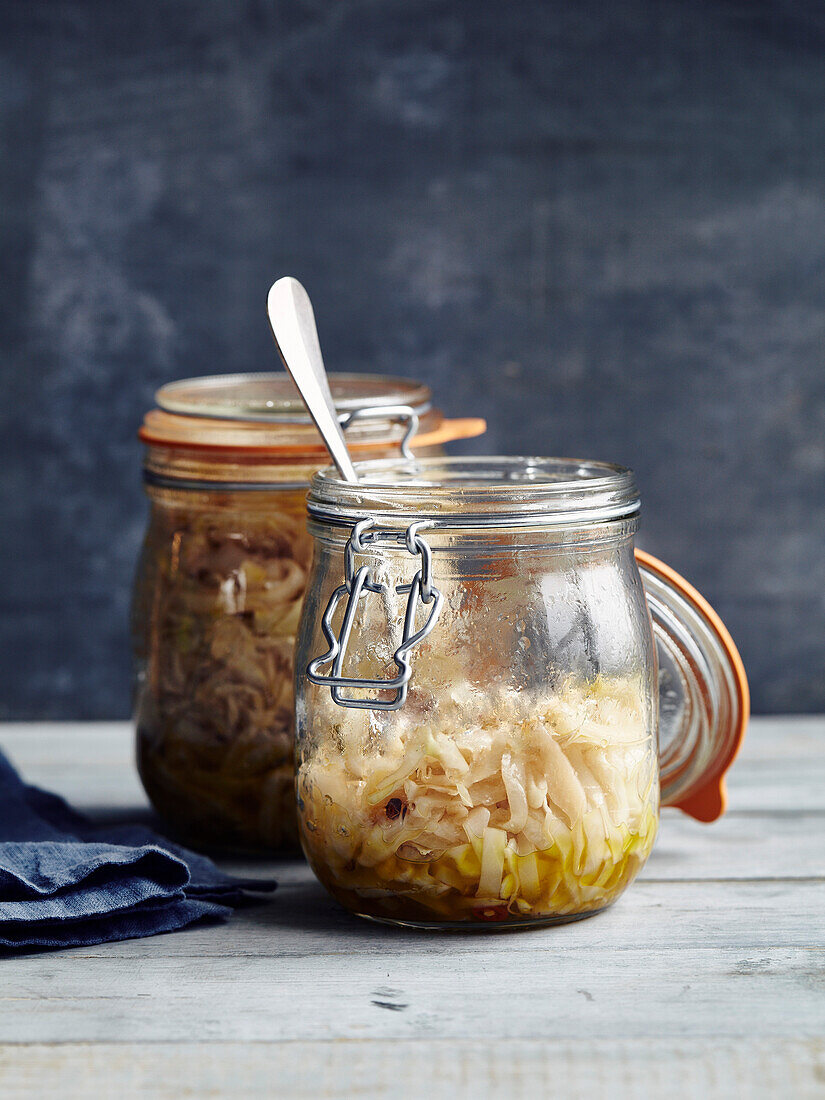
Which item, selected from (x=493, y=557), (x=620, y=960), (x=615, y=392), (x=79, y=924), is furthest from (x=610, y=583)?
(x=615, y=392)

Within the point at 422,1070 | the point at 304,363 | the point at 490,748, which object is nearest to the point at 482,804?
the point at 490,748

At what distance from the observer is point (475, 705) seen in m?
0.70

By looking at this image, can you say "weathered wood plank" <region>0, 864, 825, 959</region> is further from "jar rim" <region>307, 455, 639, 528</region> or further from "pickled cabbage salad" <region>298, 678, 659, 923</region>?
"jar rim" <region>307, 455, 639, 528</region>

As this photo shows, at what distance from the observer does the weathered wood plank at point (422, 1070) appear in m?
0.58

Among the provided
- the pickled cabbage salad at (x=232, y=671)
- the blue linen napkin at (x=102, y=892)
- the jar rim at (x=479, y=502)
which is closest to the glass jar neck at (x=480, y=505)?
the jar rim at (x=479, y=502)

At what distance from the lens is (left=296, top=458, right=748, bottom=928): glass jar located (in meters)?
0.69

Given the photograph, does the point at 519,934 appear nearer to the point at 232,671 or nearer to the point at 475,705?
the point at 475,705

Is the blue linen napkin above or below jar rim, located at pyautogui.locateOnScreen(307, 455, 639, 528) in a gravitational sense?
below

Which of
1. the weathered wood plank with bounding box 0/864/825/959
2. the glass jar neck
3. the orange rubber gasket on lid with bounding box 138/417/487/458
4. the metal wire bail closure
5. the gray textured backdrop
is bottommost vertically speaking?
the weathered wood plank with bounding box 0/864/825/959

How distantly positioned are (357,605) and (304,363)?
6.2 inches

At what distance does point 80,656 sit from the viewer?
130 cm

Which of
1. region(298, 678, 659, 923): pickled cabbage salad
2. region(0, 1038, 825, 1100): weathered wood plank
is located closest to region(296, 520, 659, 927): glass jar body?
region(298, 678, 659, 923): pickled cabbage salad

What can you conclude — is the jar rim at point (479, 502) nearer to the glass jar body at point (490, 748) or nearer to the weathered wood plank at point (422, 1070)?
the glass jar body at point (490, 748)

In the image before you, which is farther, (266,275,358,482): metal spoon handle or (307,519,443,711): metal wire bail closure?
(266,275,358,482): metal spoon handle
